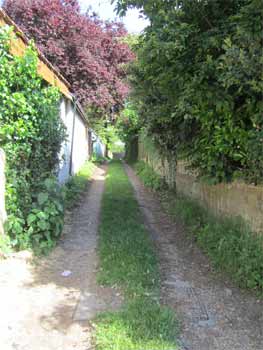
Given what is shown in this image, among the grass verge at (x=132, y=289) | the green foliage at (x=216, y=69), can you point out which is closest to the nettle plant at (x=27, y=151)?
the grass verge at (x=132, y=289)

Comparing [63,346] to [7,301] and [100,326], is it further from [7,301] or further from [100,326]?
[7,301]

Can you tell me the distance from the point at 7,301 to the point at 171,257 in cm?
236

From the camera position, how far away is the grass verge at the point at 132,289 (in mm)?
2781

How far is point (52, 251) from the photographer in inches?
195

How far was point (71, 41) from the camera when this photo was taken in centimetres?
1370

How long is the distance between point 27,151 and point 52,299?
2.22 meters

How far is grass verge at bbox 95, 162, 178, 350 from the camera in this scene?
2.78 metres

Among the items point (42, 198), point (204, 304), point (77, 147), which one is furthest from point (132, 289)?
point (77, 147)

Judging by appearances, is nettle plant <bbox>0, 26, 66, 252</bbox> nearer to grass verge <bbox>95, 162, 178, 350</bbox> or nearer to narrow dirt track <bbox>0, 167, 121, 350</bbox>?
narrow dirt track <bbox>0, 167, 121, 350</bbox>

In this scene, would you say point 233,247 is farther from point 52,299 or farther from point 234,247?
point 52,299

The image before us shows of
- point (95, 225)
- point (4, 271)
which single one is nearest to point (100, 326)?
point (4, 271)

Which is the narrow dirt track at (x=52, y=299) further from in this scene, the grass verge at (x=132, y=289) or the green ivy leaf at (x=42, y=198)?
the green ivy leaf at (x=42, y=198)

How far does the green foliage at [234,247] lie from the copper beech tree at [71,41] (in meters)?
9.83

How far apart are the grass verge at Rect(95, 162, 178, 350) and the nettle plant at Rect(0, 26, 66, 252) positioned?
95 centimetres
